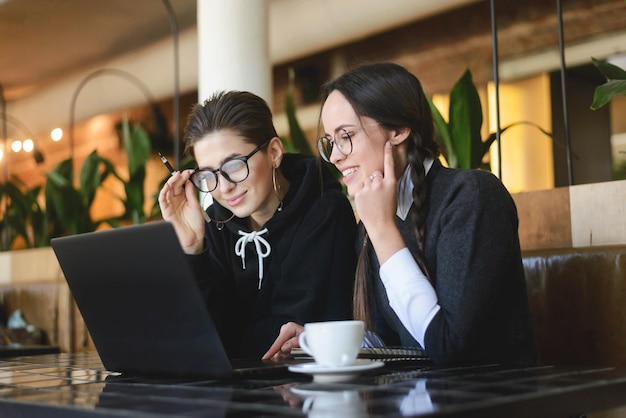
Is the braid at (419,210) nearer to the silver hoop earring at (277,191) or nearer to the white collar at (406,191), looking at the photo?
the white collar at (406,191)

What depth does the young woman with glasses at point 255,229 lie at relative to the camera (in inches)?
60.7

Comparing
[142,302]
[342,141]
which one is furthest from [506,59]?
[142,302]

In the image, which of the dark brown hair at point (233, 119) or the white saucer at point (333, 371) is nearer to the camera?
the white saucer at point (333, 371)

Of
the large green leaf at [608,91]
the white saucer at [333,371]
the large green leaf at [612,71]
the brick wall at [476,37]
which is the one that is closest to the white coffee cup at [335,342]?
the white saucer at [333,371]

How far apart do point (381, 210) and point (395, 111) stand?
20 cm

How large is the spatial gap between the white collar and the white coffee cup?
0.46 meters

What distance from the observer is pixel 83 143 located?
781cm

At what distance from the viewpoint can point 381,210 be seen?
1224 mm

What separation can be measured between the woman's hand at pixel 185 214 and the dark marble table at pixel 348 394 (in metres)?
0.55

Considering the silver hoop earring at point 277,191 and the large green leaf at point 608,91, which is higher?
Answer: the large green leaf at point 608,91

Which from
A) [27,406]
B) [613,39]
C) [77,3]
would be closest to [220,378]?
[27,406]

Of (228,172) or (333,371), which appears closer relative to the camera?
(333,371)

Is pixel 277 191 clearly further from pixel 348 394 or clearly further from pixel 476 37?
pixel 476 37

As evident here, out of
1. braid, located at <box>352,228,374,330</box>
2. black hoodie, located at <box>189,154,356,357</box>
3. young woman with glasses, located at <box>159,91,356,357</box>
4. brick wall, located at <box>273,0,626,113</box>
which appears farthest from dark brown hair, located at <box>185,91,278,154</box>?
brick wall, located at <box>273,0,626,113</box>
